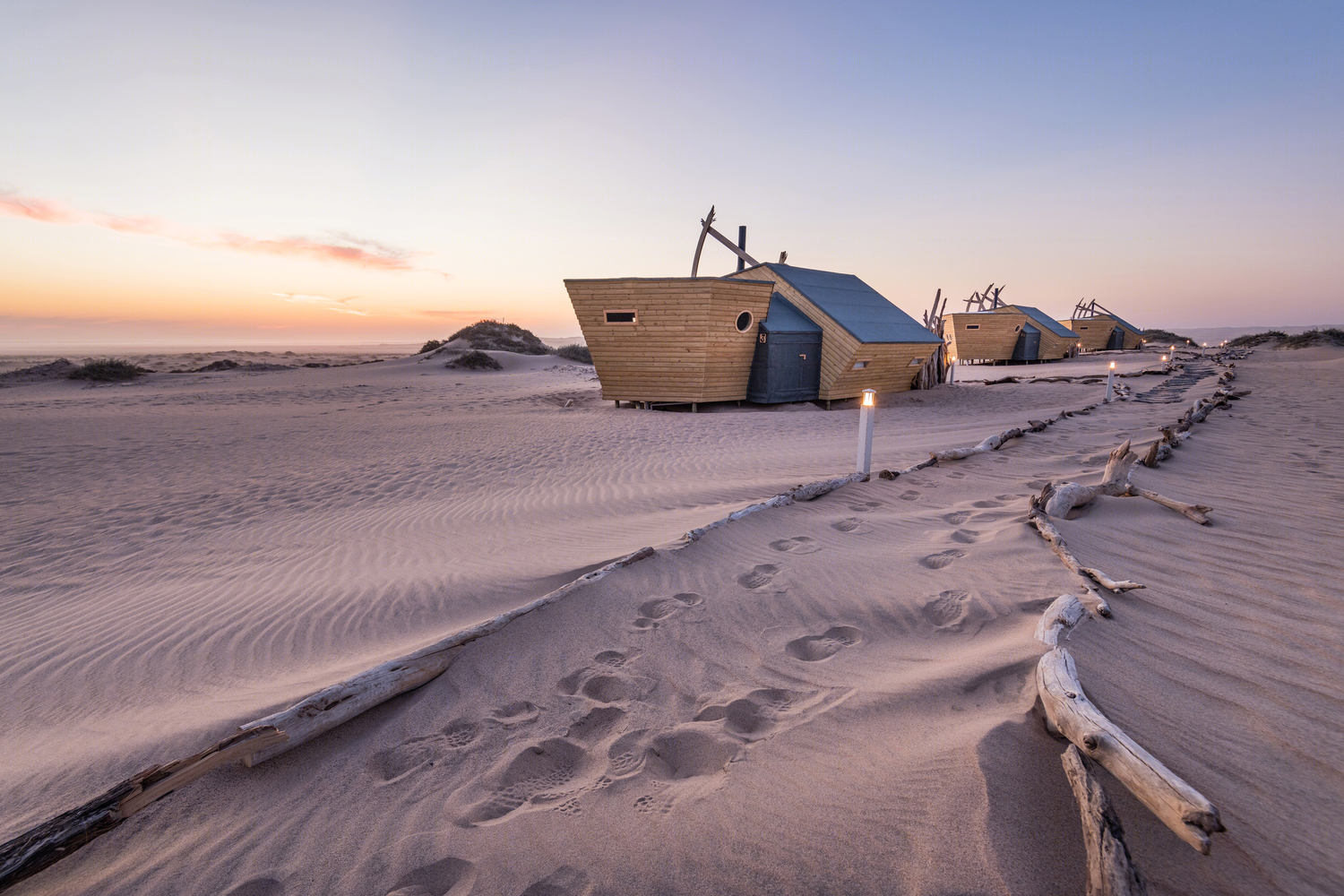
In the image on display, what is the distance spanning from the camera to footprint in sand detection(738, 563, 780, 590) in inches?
158

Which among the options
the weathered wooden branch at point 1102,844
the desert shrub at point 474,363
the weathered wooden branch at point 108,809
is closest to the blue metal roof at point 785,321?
the weathered wooden branch at point 1102,844

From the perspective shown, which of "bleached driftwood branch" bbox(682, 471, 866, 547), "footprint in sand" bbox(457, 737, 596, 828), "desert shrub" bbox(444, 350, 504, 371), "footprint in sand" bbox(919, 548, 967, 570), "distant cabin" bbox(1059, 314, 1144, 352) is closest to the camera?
"footprint in sand" bbox(457, 737, 596, 828)

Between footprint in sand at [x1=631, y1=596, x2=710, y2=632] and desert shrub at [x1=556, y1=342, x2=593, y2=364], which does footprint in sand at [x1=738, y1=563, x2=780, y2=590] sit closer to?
footprint in sand at [x1=631, y1=596, x2=710, y2=632]

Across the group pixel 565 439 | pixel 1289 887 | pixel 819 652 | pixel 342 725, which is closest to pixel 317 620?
pixel 342 725

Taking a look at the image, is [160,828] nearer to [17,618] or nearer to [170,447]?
[17,618]

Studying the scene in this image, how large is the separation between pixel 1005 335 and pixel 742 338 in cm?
2537

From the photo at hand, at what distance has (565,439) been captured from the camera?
12094mm

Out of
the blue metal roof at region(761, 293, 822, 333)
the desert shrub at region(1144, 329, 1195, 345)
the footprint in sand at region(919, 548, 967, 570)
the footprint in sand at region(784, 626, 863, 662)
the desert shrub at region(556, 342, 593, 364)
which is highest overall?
the desert shrub at region(1144, 329, 1195, 345)

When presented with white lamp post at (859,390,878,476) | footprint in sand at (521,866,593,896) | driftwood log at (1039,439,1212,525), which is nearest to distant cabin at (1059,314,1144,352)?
driftwood log at (1039,439,1212,525)

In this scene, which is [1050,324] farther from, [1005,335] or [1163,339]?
[1163,339]

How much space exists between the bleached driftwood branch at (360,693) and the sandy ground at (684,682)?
0.08 m

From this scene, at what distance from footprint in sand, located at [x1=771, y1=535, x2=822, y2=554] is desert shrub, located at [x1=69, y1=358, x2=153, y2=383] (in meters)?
29.8

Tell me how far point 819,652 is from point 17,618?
613 cm

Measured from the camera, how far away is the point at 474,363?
30484 mm
